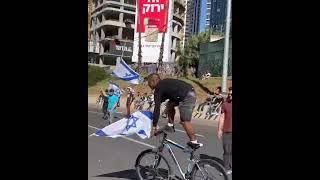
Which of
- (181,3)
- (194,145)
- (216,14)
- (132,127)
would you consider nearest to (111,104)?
(132,127)

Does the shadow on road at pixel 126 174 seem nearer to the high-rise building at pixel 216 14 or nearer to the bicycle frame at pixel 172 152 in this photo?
the bicycle frame at pixel 172 152

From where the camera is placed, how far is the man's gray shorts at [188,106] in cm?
474

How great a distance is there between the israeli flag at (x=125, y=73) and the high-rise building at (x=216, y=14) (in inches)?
30.6

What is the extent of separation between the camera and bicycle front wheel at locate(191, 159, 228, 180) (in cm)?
468

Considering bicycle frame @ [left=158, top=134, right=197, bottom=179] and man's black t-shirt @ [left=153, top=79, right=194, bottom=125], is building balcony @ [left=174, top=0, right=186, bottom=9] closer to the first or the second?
man's black t-shirt @ [left=153, top=79, right=194, bottom=125]

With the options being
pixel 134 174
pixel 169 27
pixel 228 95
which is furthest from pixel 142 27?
pixel 134 174

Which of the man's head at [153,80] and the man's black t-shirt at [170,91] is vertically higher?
the man's head at [153,80]

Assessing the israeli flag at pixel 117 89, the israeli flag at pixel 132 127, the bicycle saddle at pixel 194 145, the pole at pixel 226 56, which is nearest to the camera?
the pole at pixel 226 56

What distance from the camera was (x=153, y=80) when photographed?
479 centimetres

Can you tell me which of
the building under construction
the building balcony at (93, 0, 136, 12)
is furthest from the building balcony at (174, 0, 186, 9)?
the building balcony at (93, 0, 136, 12)

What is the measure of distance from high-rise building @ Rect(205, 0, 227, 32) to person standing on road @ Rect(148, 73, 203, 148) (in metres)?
0.58

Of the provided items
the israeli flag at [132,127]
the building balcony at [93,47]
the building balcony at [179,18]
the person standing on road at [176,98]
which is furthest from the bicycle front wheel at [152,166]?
the building balcony at [179,18]

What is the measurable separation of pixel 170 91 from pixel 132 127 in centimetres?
47
